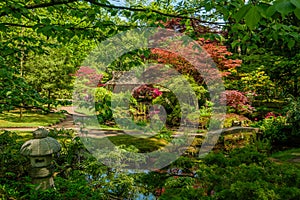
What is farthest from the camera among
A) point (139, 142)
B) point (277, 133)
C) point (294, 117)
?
point (277, 133)

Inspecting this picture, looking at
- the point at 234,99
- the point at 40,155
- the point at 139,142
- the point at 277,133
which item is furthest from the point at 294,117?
the point at 40,155

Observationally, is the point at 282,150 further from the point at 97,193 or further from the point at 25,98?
the point at 25,98

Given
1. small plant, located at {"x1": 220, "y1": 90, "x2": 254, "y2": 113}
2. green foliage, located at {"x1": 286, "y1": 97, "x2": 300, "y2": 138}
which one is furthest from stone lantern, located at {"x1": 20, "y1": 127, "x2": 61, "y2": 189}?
green foliage, located at {"x1": 286, "y1": 97, "x2": 300, "y2": 138}

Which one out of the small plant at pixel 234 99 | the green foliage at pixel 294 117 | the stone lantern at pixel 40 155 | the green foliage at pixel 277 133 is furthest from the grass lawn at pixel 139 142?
the green foliage at pixel 294 117

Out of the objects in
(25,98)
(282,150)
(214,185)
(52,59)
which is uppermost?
(52,59)

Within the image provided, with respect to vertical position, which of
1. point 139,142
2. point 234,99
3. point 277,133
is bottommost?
point 139,142

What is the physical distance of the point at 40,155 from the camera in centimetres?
283

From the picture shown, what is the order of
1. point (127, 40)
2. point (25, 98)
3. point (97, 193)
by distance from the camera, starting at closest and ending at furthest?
point (25, 98) → point (97, 193) → point (127, 40)

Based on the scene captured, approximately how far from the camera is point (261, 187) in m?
1.31

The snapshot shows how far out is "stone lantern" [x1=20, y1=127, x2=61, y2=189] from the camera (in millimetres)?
2816

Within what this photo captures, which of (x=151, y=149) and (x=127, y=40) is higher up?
(x=127, y=40)

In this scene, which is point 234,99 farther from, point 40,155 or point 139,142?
point 40,155

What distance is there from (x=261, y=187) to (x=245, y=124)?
6.36 metres

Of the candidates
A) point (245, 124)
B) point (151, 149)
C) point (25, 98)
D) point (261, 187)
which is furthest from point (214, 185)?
point (245, 124)
